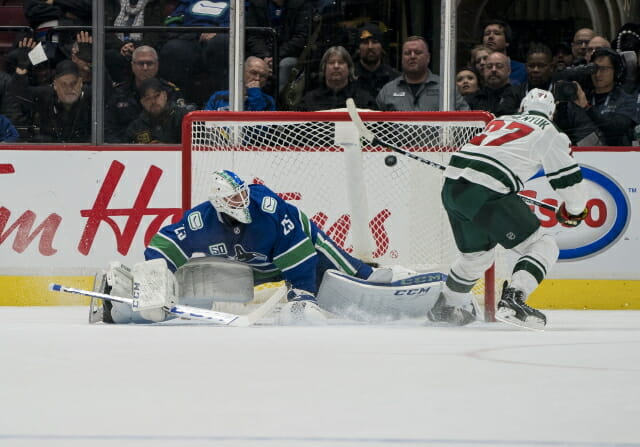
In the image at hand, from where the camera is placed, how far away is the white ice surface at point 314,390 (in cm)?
177

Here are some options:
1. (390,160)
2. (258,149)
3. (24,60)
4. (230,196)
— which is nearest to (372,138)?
(390,160)

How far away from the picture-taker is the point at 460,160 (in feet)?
15.0

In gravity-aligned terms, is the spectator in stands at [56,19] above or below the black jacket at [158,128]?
above

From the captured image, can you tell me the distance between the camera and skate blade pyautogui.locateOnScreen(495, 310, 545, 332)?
422cm

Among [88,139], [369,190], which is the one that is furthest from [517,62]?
[88,139]

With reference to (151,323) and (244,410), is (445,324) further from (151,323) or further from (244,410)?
(244,410)

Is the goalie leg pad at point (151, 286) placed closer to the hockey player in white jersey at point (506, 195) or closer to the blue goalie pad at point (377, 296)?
the blue goalie pad at point (377, 296)

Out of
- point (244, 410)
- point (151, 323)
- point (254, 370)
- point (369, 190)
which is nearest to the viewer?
point (244, 410)

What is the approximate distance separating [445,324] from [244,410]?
2632 millimetres

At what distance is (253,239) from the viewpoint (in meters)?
4.48

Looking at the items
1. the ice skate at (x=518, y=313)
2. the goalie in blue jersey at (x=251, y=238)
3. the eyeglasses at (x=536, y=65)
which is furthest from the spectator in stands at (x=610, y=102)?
the goalie in blue jersey at (x=251, y=238)

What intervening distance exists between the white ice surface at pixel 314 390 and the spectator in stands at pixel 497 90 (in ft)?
7.60

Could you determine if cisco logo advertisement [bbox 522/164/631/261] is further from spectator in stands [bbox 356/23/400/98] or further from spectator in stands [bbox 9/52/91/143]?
spectator in stands [bbox 9/52/91/143]

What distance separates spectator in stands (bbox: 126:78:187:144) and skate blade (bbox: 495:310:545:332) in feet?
7.21
